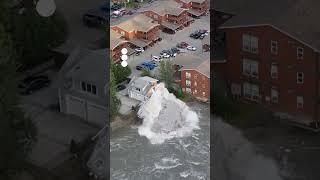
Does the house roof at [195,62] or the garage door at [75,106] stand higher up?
the house roof at [195,62]

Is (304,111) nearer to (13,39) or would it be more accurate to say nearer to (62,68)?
(62,68)

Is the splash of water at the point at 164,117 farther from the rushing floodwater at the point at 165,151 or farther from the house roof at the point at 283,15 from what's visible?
the house roof at the point at 283,15

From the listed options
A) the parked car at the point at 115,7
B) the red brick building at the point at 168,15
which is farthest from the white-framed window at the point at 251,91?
the parked car at the point at 115,7

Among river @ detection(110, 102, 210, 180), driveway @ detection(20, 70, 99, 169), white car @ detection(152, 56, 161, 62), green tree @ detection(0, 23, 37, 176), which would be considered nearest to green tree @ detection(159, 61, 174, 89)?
white car @ detection(152, 56, 161, 62)

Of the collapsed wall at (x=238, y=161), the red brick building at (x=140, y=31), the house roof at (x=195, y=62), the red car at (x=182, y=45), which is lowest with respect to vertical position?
the collapsed wall at (x=238, y=161)

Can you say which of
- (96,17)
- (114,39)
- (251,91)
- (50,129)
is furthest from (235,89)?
(50,129)

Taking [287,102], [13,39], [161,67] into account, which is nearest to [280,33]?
[287,102]

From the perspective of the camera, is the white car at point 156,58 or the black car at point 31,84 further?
the black car at point 31,84
